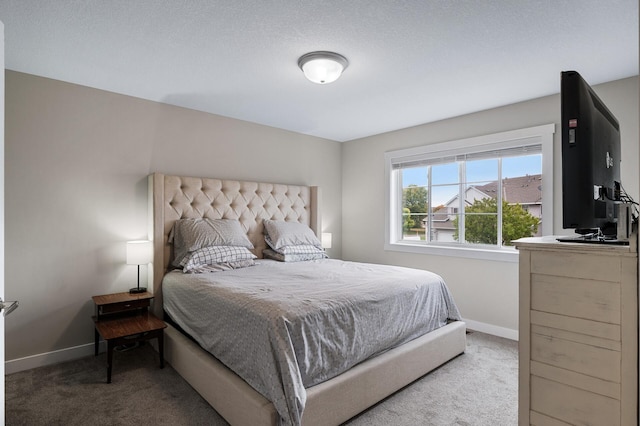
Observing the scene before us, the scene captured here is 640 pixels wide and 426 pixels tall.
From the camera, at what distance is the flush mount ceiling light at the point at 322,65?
2.42 m

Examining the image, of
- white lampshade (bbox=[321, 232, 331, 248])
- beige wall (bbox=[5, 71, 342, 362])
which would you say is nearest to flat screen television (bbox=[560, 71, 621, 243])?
beige wall (bbox=[5, 71, 342, 362])

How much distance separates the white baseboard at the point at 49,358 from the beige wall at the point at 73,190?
0.12 ft

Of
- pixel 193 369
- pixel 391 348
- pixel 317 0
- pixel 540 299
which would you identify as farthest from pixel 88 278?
pixel 540 299

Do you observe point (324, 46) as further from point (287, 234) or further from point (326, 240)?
point (326, 240)

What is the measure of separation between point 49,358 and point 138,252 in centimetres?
110

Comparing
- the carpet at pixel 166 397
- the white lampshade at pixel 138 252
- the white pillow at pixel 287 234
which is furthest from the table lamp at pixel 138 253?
the white pillow at pixel 287 234

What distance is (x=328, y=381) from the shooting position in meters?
1.92

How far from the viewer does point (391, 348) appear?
93.0 inches

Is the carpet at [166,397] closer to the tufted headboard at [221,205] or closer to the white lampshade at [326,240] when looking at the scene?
the tufted headboard at [221,205]

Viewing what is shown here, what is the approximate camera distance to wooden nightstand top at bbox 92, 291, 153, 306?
279cm

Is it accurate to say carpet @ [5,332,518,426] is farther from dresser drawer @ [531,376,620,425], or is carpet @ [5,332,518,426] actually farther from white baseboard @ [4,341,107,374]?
dresser drawer @ [531,376,620,425]

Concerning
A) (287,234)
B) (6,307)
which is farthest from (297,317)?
(287,234)

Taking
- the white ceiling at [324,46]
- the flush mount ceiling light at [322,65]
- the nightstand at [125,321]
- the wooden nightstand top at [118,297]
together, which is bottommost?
the nightstand at [125,321]

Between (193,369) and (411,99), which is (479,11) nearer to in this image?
(411,99)
